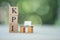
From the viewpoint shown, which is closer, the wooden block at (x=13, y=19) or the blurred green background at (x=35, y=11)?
the wooden block at (x=13, y=19)

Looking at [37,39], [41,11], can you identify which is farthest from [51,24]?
[37,39]

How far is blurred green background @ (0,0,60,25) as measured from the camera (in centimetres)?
332

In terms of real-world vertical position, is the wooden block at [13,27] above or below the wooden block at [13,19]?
below

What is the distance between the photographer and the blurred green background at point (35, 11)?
3322mm

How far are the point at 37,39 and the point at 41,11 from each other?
1688mm

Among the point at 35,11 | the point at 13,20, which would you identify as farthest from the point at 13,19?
the point at 35,11

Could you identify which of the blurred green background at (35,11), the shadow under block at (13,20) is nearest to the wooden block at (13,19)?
the shadow under block at (13,20)

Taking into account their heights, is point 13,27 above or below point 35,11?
below

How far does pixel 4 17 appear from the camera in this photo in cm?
334

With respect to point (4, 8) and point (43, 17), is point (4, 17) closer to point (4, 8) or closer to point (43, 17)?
point (4, 8)

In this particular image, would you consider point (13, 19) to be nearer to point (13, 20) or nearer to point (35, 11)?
point (13, 20)

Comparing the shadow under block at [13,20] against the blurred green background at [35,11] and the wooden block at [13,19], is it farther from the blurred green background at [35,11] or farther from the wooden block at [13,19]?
the blurred green background at [35,11]

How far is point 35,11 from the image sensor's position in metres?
3.32

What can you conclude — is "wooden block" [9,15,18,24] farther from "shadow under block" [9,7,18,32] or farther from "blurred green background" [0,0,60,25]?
"blurred green background" [0,0,60,25]
